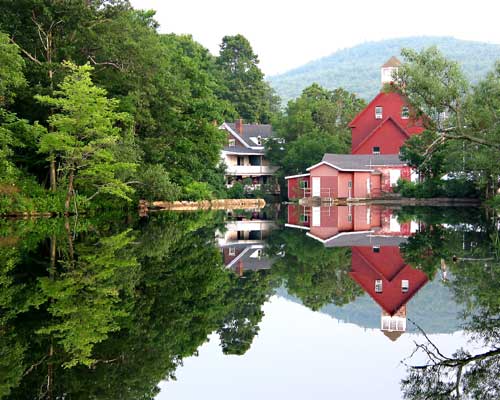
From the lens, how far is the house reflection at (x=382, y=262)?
11.0 meters

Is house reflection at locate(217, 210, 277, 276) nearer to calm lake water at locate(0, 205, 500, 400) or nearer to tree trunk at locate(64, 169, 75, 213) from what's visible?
calm lake water at locate(0, 205, 500, 400)

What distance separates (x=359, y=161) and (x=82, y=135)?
3222 centimetres

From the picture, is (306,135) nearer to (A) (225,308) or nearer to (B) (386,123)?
(B) (386,123)

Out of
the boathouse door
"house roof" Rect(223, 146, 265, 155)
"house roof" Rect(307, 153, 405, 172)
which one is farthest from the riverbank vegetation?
"house roof" Rect(223, 146, 265, 155)

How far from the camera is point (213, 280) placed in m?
14.1

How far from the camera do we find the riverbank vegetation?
97.3 feet

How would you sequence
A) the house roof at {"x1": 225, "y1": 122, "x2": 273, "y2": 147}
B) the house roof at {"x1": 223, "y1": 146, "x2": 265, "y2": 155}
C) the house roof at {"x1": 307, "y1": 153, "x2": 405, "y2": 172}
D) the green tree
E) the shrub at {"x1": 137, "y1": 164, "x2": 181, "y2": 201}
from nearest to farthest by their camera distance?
1. the green tree
2. the shrub at {"x1": 137, "y1": 164, "x2": 181, "y2": 201}
3. the house roof at {"x1": 307, "y1": 153, "x2": 405, "y2": 172}
4. the house roof at {"x1": 223, "y1": 146, "x2": 265, "y2": 155}
5. the house roof at {"x1": 225, "y1": 122, "x2": 273, "y2": 147}

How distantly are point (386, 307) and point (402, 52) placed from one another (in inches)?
691

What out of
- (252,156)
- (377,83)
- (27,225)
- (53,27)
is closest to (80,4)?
(53,27)

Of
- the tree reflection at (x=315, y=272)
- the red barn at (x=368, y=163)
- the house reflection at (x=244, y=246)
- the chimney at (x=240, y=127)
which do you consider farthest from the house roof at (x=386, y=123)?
the tree reflection at (x=315, y=272)

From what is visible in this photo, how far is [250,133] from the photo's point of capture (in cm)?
7575

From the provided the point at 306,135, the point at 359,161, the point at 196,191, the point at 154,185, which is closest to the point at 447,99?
the point at 154,185

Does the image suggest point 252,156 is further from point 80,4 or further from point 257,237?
point 257,237

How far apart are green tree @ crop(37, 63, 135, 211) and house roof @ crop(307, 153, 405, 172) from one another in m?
27.3
